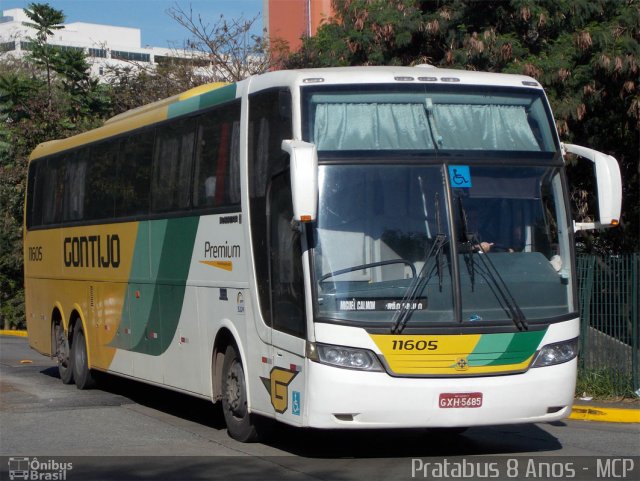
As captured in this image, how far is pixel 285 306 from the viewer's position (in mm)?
9258

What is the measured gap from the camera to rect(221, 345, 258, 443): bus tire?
10.3 m

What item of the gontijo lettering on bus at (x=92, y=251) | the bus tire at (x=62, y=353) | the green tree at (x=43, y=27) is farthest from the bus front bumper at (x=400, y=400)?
the green tree at (x=43, y=27)

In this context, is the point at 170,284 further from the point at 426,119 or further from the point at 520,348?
the point at 520,348

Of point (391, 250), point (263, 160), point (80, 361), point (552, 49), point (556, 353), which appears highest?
point (552, 49)

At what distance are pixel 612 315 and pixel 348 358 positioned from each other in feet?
19.9

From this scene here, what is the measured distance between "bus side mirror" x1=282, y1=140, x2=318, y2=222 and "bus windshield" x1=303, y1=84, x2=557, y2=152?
681mm

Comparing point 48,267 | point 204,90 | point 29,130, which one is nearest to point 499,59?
point 204,90

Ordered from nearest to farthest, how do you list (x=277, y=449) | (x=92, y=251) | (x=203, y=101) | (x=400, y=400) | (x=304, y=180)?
1. (x=304, y=180)
2. (x=400, y=400)
3. (x=277, y=449)
4. (x=203, y=101)
5. (x=92, y=251)

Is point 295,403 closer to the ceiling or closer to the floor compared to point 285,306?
closer to the floor

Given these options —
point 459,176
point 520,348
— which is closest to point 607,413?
point 520,348

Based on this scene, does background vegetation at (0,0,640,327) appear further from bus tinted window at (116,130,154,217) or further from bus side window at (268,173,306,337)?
bus side window at (268,173,306,337)

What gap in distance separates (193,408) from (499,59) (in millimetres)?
8347

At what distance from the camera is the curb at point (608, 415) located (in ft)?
40.5

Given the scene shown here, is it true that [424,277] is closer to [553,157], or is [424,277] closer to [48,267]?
[553,157]
